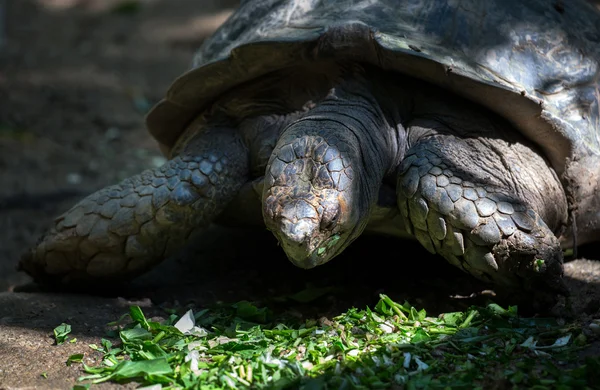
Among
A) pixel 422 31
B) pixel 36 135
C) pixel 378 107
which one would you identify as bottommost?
pixel 36 135

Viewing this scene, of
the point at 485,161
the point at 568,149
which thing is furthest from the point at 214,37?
the point at 568,149

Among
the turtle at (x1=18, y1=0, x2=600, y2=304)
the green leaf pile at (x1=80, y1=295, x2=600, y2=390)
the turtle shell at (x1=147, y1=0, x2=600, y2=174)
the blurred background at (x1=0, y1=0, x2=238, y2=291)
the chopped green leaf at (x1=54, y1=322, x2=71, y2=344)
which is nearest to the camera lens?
the green leaf pile at (x1=80, y1=295, x2=600, y2=390)

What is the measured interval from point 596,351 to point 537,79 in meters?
1.44

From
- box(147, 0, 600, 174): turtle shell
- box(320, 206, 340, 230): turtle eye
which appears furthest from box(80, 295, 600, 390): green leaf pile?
box(147, 0, 600, 174): turtle shell

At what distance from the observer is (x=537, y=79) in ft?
12.1

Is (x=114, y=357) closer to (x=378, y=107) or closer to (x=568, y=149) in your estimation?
(x=378, y=107)

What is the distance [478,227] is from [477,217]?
0.04 m

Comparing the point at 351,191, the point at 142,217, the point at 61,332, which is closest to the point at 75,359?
the point at 61,332

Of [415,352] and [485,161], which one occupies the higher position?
[485,161]

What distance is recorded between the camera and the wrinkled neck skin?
289cm

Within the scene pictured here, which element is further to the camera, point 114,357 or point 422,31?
point 422,31

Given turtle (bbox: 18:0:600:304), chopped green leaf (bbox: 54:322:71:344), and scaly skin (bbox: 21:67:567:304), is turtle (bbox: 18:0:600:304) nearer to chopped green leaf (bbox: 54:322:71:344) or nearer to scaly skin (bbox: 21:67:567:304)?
scaly skin (bbox: 21:67:567:304)

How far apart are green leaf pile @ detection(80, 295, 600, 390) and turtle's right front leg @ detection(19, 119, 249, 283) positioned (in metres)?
0.59

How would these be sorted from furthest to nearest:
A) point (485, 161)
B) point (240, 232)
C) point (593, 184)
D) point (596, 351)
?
→ point (240, 232) → point (593, 184) → point (485, 161) → point (596, 351)
